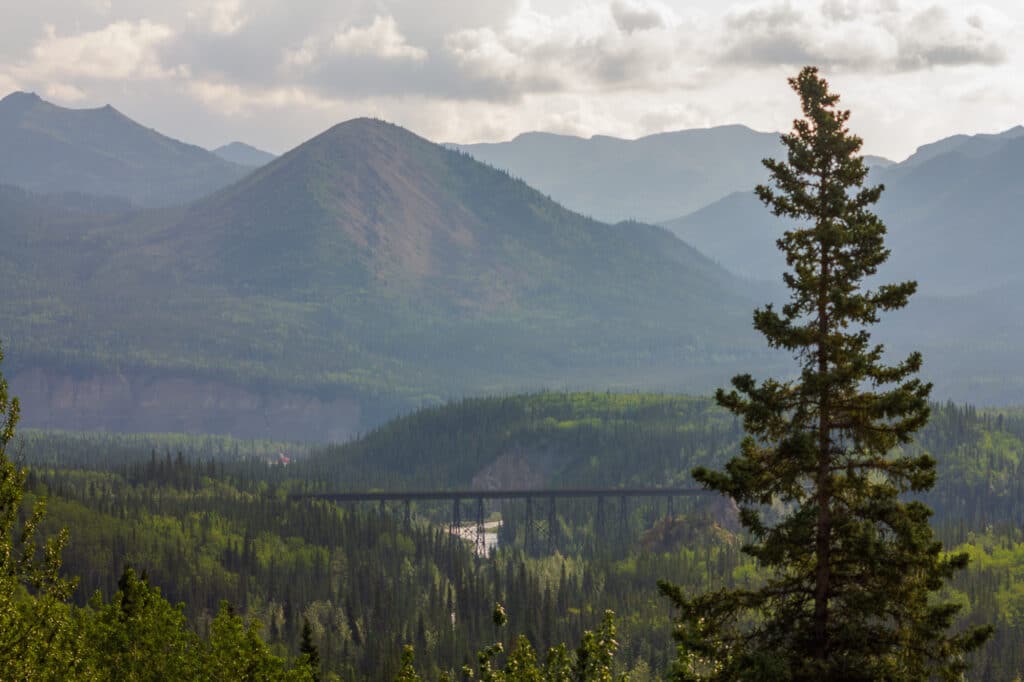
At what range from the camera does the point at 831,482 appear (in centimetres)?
4012

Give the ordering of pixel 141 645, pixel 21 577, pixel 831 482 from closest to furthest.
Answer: pixel 831 482 < pixel 21 577 < pixel 141 645

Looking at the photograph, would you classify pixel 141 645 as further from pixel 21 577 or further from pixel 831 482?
pixel 831 482

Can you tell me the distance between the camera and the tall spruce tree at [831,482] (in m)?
38.8

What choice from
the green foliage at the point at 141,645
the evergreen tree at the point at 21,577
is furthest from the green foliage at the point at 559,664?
the green foliage at the point at 141,645

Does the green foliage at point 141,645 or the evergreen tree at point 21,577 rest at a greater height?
the evergreen tree at point 21,577

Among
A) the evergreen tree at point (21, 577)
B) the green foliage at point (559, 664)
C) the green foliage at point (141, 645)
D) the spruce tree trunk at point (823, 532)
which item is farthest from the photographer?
the green foliage at point (141, 645)

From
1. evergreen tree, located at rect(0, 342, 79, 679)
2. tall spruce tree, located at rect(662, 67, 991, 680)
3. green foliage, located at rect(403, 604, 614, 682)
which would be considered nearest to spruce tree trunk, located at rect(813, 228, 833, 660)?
tall spruce tree, located at rect(662, 67, 991, 680)

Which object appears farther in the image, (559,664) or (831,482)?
(559,664)

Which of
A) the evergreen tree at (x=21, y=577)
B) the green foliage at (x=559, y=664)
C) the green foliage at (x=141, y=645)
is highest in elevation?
→ the evergreen tree at (x=21, y=577)

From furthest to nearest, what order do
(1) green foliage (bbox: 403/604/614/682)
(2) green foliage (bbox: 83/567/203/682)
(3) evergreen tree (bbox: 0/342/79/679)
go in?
(2) green foliage (bbox: 83/567/203/682) < (1) green foliage (bbox: 403/604/614/682) < (3) evergreen tree (bbox: 0/342/79/679)

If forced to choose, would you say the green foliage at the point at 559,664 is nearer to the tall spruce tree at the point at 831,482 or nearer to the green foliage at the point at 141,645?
the tall spruce tree at the point at 831,482

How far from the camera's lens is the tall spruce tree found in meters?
38.8

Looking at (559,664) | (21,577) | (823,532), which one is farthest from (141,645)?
(823,532)

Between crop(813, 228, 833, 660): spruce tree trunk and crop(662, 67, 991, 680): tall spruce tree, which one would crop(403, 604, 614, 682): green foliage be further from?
crop(813, 228, 833, 660): spruce tree trunk
